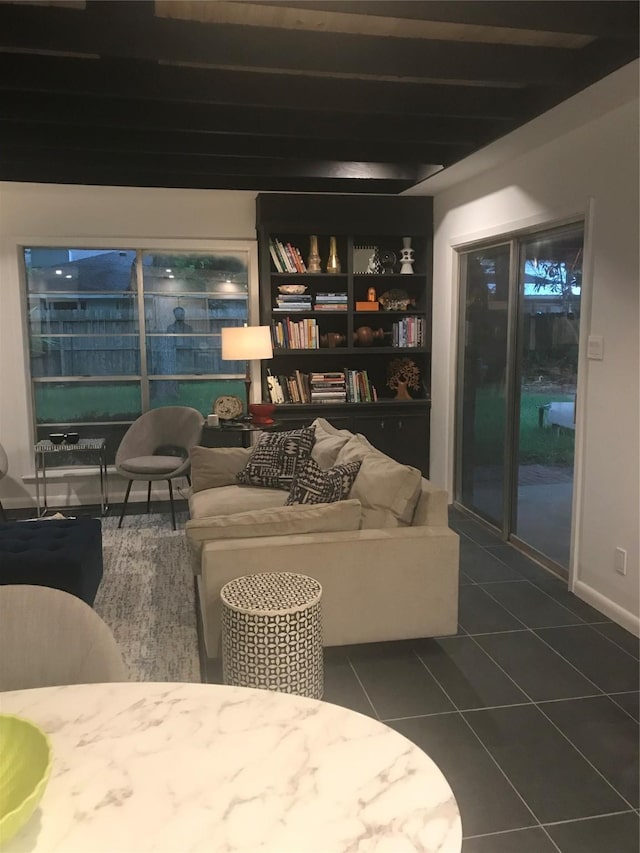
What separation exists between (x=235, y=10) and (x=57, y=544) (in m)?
2.46

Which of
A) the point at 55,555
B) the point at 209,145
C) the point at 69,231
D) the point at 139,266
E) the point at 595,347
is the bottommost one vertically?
the point at 55,555

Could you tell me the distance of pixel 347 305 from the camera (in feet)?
19.1

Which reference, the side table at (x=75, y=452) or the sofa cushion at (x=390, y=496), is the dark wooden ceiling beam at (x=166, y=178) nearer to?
the side table at (x=75, y=452)

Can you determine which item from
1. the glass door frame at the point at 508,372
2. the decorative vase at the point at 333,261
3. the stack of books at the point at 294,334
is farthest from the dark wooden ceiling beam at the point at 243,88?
the stack of books at the point at 294,334

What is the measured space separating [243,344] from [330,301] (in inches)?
38.6

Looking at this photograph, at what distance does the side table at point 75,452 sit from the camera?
17.6 feet

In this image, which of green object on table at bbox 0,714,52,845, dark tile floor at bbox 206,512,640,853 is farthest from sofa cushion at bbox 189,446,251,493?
green object on table at bbox 0,714,52,845

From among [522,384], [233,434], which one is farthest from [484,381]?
[233,434]

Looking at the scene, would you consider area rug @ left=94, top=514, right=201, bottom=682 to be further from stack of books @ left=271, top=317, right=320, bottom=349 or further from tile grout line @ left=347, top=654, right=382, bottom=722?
stack of books @ left=271, top=317, right=320, bottom=349

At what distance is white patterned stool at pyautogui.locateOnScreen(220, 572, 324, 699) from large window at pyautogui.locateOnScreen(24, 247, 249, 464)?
3.69m

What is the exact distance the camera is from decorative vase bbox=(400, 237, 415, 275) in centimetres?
589

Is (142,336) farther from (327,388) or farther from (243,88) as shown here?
(243,88)

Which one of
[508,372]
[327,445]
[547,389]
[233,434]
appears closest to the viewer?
[327,445]

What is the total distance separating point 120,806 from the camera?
100 centimetres
